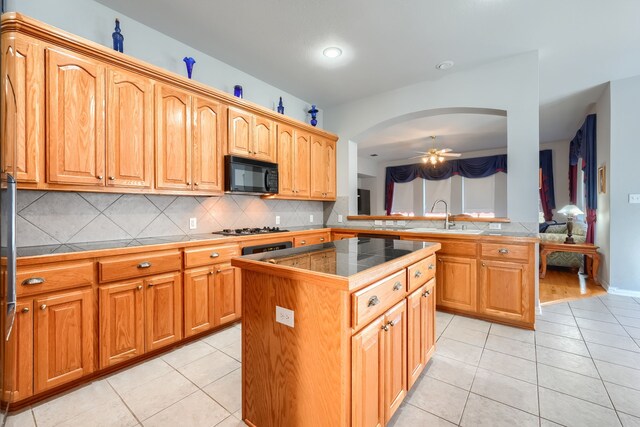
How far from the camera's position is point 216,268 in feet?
8.06

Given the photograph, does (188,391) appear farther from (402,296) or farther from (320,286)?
(402,296)

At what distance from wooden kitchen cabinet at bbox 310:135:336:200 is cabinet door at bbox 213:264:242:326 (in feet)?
5.84

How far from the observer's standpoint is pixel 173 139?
7.93ft

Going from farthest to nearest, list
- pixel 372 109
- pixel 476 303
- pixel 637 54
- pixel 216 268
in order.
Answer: pixel 372 109
pixel 637 54
pixel 476 303
pixel 216 268

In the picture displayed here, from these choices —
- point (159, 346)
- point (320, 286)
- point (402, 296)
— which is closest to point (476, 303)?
point (402, 296)

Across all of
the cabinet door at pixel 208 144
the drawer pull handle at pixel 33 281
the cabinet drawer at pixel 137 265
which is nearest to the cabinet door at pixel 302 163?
the cabinet door at pixel 208 144

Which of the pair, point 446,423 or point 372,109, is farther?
point 372,109

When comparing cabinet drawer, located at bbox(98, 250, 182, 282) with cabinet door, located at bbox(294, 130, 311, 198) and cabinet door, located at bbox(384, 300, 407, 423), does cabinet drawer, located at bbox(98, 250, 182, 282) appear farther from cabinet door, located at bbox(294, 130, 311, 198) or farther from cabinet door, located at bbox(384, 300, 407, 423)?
cabinet door, located at bbox(294, 130, 311, 198)

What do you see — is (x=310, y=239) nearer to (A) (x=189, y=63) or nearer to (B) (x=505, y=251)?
(B) (x=505, y=251)

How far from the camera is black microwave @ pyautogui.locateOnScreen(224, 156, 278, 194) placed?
9.27ft

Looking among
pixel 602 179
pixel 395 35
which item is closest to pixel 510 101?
pixel 395 35

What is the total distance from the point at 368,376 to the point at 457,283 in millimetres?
2116

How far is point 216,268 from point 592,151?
5.88 m

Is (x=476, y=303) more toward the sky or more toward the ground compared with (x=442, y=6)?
more toward the ground
